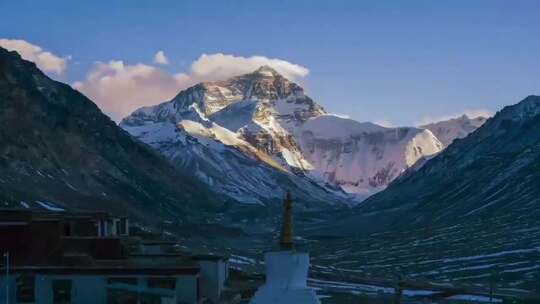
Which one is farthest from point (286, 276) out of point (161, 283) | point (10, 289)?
point (10, 289)

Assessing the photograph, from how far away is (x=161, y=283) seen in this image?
44719 millimetres

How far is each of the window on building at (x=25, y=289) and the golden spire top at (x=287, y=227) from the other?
20345 mm

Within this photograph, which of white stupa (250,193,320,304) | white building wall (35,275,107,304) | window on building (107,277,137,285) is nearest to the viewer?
white stupa (250,193,320,304)

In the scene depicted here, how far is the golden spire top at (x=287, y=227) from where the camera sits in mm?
24125

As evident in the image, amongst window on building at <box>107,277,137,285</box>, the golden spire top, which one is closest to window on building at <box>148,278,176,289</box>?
window on building at <box>107,277,137,285</box>

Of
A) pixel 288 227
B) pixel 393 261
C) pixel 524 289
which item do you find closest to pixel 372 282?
pixel 524 289

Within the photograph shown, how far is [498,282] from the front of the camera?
124 meters

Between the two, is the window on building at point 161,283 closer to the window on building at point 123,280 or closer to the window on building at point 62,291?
the window on building at point 123,280

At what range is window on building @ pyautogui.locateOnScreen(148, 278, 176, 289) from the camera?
146 feet

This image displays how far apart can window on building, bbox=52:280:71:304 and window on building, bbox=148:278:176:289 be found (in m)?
2.94

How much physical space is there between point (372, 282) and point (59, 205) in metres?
80.9

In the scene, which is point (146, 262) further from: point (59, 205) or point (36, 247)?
point (59, 205)

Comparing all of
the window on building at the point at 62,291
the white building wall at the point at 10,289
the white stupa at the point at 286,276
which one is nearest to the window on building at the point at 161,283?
the window on building at the point at 62,291

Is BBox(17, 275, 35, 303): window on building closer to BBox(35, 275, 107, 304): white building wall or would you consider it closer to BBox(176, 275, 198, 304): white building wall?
BBox(35, 275, 107, 304): white building wall
